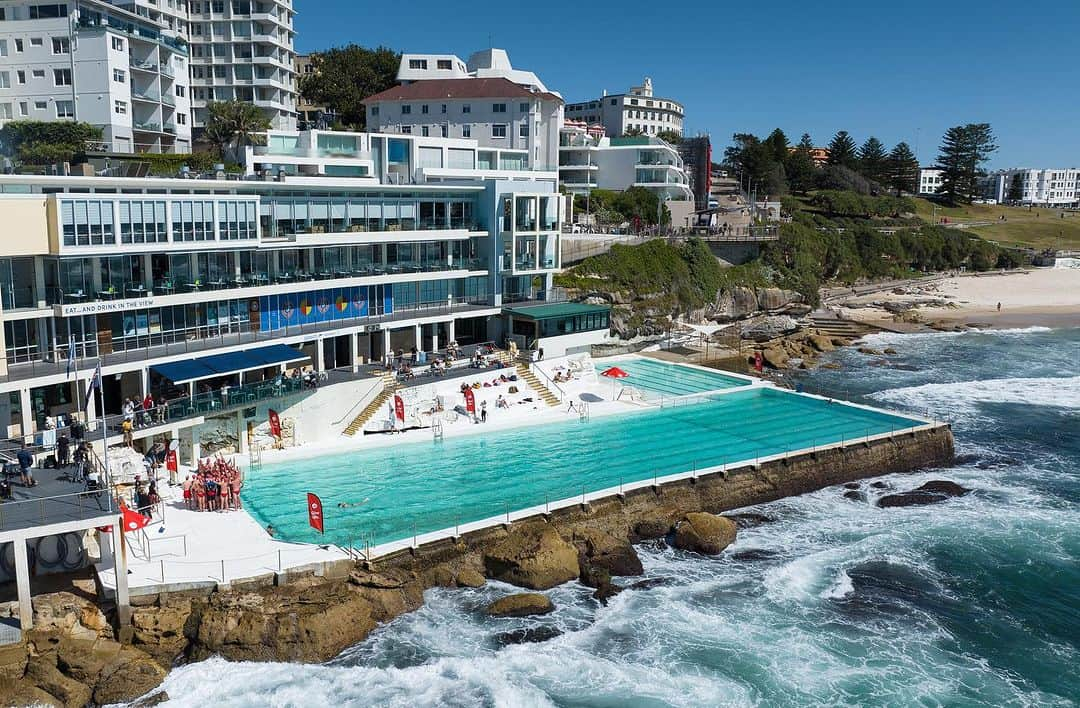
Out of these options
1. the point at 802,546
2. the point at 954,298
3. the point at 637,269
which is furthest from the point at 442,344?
the point at 954,298

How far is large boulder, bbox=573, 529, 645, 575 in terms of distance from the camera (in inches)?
1193

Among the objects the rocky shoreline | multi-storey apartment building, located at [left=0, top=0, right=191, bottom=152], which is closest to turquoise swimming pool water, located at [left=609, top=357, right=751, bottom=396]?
the rocky shoreline

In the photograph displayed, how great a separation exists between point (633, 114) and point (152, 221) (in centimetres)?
10165

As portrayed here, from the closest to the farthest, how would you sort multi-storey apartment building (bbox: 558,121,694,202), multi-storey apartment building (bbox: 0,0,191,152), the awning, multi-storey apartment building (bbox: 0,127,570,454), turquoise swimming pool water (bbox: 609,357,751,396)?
multi-storey apartment building (bbox: 0,127,570,454)
the awning
turquoise swimming pool water (bbox: 609,357,751,396)
multi-storey apartment building (bbox: 0,0,191,152)
multi-storey apartment building (bbox: 558,121,694,202)

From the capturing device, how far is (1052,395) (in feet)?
184

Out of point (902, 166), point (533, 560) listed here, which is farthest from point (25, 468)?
point (902, 166)

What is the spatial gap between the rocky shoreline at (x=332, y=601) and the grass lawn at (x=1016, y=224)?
383ft

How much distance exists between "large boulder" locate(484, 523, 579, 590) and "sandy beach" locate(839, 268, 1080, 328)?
A: 204 feet

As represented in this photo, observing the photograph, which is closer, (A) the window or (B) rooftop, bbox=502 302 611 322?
(B) rooftop, bbox=502 302 611 322

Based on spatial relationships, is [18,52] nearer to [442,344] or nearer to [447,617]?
[442,344]

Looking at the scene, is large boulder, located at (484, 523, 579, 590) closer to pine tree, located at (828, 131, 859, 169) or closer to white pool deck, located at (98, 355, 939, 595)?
white pool deck, located at (98, 355, 939, 595)

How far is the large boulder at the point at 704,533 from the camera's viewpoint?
32.1 meters

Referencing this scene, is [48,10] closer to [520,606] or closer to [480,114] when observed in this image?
[480,114]

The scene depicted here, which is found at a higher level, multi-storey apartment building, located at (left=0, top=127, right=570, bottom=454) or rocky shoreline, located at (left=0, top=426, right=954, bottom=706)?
multi-storey apartment building, located at (left=0, top=127, right=570, bottom=454)
